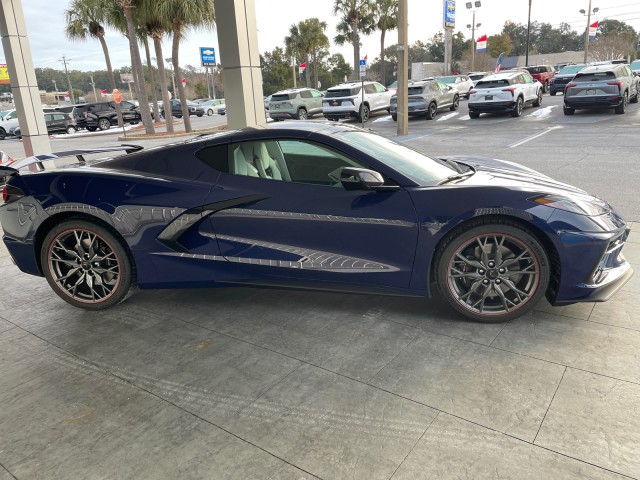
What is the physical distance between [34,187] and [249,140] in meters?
1.73

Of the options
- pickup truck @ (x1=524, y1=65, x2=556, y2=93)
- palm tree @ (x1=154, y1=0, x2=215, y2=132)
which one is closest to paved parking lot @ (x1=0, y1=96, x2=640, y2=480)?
palm tree @ (x1=154, y1=0, x2=215, y2=132)

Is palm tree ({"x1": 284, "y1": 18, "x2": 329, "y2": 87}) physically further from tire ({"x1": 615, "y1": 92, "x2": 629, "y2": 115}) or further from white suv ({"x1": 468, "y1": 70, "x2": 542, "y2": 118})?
tire ({"x1": 615, "y1": 92, "x2": 629, "y2": 115})

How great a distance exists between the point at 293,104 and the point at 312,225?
21863mm

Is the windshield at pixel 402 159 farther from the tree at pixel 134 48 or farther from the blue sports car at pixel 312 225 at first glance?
the tree at pixel 134 48

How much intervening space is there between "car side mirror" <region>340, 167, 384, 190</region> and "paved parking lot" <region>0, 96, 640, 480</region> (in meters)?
0.98

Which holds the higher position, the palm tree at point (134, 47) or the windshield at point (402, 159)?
the palm tree at point (134, 47)

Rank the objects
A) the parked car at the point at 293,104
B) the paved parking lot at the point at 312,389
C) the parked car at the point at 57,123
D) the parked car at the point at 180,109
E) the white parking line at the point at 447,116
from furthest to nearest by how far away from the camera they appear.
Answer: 1. the parked car at the point at 180,109
2. the parked car at the point at 57,123
3. the parked car at the point at 293,104
4. the white parking line at the point at 447,116
5. the paved parking lot at the point at 312,389

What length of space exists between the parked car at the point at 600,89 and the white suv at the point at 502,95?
190 centimetres

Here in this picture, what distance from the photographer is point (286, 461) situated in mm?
2229

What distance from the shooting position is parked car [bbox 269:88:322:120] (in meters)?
24.2

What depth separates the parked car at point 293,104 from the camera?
2422 cm

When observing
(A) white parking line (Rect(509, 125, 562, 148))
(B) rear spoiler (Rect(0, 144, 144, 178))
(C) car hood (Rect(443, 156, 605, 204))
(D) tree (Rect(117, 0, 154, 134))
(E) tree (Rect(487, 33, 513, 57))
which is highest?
(E) tree (Rect(487, 33, 513, 57))

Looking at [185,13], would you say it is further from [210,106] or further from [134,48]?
[210,106]

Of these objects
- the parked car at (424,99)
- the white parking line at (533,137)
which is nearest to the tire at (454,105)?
the parked car at (424,99)
